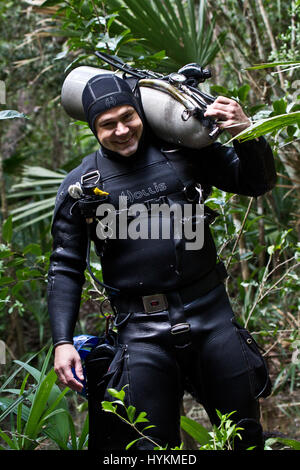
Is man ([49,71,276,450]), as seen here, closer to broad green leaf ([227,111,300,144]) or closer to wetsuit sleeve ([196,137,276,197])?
wetsuit sleeve ([196,137,276,197])

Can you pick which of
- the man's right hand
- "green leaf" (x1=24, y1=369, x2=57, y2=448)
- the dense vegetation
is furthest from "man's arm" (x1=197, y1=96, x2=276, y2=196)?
"green leaf" (x1=24, y1=369, x2=57, y2=448)

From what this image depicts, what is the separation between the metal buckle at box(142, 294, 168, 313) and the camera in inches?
86.6

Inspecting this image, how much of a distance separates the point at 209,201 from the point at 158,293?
84cm

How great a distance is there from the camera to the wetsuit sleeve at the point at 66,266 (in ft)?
7.48

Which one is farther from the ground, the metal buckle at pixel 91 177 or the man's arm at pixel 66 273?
the metal buckle at pixel 91 177

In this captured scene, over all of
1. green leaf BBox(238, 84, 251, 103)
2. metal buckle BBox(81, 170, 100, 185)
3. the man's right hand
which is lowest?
the man's right hand

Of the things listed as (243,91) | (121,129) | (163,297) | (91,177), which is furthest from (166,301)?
(243,91)

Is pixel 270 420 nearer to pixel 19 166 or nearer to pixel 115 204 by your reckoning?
pixel 115 204

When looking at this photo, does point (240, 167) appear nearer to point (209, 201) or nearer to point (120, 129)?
point (120, 129)

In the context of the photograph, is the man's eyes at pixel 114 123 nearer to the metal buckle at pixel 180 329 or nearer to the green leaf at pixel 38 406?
the metal buckle at pixel 180 329

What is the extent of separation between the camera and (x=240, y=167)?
7.25 feet

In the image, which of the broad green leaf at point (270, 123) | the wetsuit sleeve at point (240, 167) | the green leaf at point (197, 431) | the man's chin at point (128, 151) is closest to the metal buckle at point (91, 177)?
the man's chin at point (128, 151)

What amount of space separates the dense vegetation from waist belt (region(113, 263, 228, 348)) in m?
0.62
